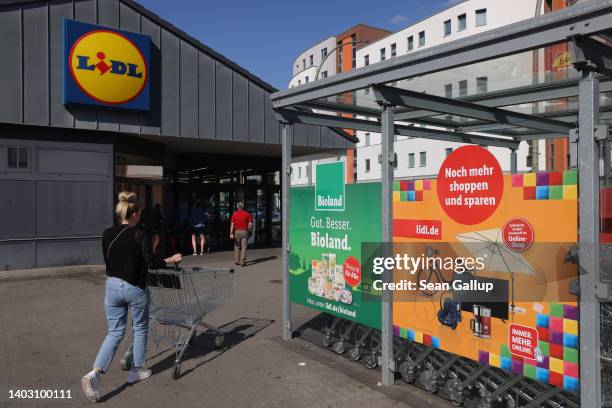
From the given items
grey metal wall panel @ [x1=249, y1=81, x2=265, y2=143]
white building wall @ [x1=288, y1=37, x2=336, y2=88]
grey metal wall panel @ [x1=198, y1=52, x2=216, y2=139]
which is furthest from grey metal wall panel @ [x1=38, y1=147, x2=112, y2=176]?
white building wall @ [x1=288, y1=37, x2=336, y2=88]

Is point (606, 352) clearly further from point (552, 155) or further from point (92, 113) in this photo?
point (552, 155)

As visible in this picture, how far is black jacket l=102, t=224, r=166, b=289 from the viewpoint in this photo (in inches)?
181

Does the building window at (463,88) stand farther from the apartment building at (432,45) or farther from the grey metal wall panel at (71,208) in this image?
the grey metal wall panel at (71,208)

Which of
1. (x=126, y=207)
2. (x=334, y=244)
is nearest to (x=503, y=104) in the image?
(x=334, y=244)

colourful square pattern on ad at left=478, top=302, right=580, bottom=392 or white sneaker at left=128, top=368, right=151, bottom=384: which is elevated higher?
colourful square pattern on ad at left=478, top=302, right=580, bottom=392

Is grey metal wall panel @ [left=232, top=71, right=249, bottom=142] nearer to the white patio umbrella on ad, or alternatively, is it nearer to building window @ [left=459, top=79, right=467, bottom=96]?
building window @ [left=459, top=79, right=467, bottom=96]

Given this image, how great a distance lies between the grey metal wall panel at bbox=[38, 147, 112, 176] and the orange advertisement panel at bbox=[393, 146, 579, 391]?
939cm

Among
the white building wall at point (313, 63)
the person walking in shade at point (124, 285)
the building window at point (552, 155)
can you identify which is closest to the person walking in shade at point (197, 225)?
the person walking in shade at point (124, 285)

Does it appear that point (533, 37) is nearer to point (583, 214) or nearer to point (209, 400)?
point (583, 214)

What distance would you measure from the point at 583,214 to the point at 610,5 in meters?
1.28

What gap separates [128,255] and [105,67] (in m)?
8.53

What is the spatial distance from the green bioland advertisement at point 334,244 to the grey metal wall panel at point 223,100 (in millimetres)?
7796

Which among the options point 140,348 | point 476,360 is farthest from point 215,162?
point 476,360

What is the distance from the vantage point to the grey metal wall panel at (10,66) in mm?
10750
